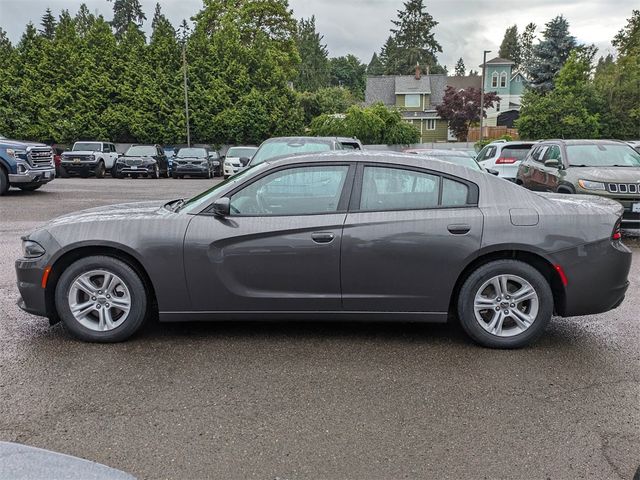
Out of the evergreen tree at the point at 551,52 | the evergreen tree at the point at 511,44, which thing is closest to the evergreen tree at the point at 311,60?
the evergreen tree at the point at 551,52

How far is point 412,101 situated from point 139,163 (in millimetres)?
39838

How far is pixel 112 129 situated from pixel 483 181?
113ft

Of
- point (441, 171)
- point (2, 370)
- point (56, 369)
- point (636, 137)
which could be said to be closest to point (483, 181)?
point (441, 171)

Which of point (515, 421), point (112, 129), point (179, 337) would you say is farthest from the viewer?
point (112, 129)

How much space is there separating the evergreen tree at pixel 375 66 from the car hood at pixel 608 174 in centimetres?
9672

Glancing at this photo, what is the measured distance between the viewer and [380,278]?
4.41 meters

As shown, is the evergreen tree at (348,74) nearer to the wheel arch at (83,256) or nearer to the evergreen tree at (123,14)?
the evergreen tree at (123,14)

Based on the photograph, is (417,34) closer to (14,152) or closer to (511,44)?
(511,44)

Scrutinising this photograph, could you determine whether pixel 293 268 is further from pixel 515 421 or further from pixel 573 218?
pixel 573 218

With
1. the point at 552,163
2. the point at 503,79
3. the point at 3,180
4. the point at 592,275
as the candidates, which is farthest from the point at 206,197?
the point at 503,79

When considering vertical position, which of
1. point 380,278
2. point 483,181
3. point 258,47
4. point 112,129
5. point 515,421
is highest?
point 258,47

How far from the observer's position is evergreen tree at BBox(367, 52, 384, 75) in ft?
350

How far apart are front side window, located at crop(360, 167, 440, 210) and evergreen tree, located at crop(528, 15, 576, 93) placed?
177ft

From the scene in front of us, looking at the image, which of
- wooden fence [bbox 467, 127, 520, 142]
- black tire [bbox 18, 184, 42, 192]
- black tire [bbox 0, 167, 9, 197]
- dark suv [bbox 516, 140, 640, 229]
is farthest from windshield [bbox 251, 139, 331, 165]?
wooden fence [bbox 467, 127, 520, 142]
